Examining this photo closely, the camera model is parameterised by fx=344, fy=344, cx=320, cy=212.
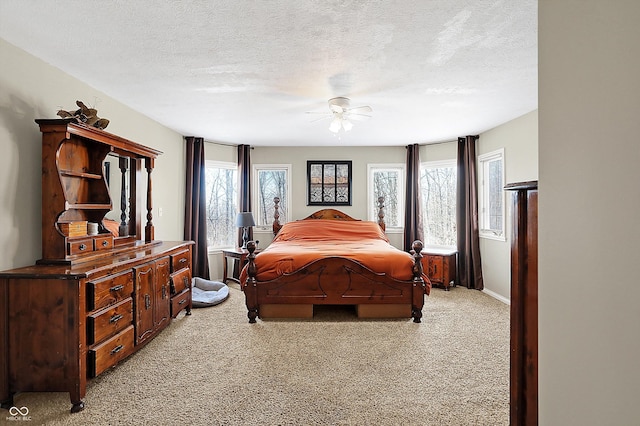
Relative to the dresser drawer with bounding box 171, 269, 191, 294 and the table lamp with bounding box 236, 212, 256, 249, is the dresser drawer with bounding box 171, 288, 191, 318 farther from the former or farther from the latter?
the table lamp with bounding box 236, 212, 256, 249

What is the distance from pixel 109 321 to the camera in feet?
7.88

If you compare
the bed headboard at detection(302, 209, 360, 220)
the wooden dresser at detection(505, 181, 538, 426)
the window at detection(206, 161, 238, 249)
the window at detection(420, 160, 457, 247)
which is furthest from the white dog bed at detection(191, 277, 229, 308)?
the wooden dresser at detection(505, 181, 538, 426)

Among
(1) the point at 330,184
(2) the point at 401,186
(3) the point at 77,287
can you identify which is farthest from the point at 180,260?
(2) the point at 401,186

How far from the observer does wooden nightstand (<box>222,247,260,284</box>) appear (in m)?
5.14

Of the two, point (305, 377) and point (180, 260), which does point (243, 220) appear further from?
point (305, 377)

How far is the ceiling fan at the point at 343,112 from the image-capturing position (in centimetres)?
344

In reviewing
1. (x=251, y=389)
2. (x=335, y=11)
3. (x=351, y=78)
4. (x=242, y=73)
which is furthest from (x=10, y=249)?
(x=351, y=78)

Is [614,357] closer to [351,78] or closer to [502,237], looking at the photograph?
[351,78]

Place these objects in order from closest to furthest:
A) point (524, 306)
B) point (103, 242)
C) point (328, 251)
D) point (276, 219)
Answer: point (524, 306) < point (103, 242) < point (328, 251) < point (276, 219)

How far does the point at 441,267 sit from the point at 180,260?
364 cm

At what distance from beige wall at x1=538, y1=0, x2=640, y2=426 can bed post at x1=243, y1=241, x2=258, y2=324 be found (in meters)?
3.16

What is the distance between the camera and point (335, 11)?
1941 millimetres

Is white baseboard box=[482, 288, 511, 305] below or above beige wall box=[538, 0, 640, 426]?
below

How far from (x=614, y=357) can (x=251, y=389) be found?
2.17 m
